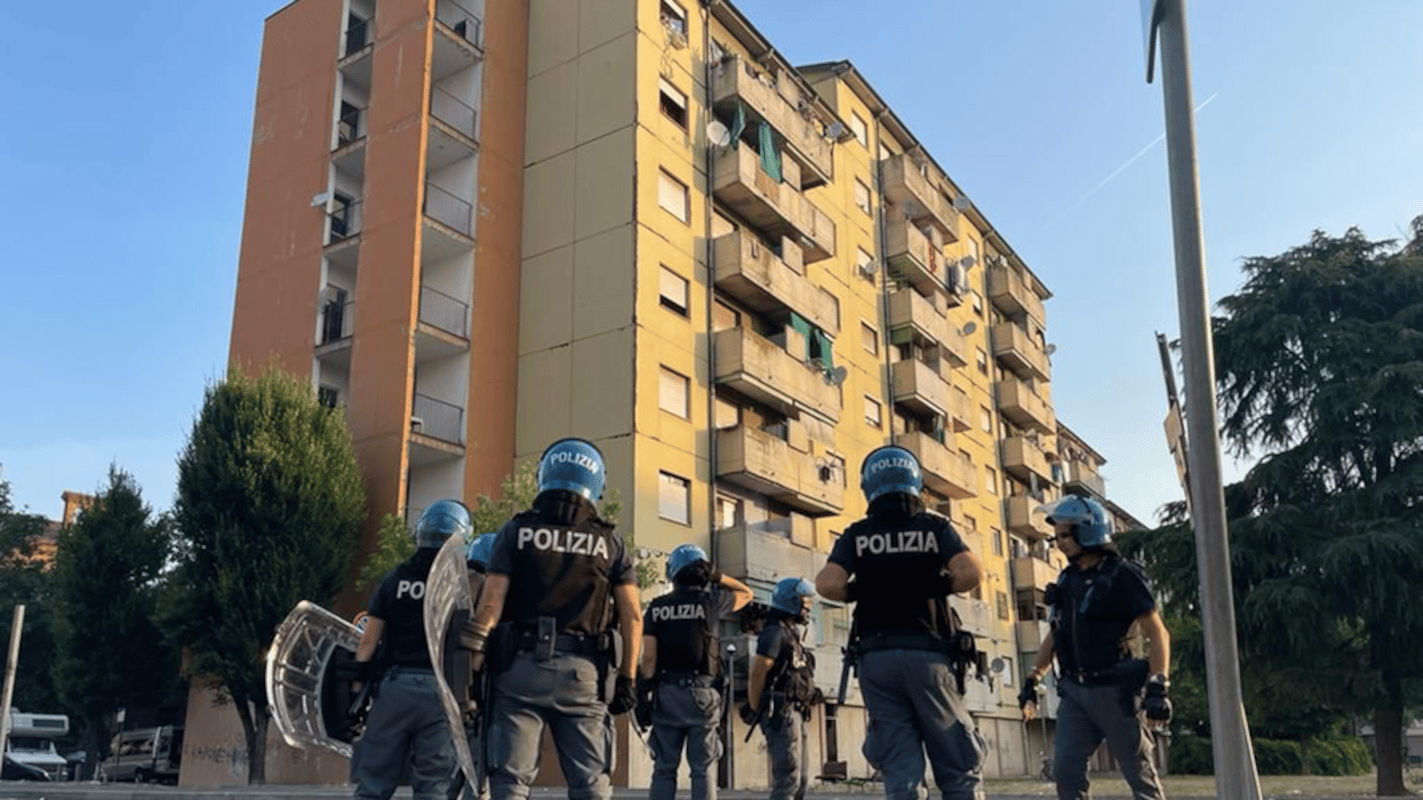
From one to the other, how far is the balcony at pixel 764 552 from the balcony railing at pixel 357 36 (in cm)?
1581

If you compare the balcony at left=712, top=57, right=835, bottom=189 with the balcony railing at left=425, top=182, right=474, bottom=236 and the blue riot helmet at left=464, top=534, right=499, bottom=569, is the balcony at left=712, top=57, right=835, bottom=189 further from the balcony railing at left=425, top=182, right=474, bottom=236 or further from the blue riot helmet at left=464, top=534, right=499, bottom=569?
the blue riot helmet at left=464, top=534, right=499, bottom=569

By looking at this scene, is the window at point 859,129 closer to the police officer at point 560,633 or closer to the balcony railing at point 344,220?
the balcony railing at point 344,220

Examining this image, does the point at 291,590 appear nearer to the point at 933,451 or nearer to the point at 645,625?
the point at 645,625

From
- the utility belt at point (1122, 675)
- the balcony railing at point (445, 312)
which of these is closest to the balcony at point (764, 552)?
the balcony railing at point (445, 312)

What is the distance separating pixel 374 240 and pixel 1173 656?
19528 millimetres

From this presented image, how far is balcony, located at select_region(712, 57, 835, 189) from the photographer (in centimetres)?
3192

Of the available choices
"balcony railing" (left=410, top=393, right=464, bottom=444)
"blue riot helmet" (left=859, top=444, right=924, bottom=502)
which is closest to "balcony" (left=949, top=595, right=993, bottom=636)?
"balcony railing" (left=410, top=393, right=464, bottom=444)

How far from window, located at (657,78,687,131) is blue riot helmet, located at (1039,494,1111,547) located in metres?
24.4

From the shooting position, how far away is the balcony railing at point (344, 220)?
29.8 metres

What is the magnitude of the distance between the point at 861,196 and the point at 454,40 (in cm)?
1587

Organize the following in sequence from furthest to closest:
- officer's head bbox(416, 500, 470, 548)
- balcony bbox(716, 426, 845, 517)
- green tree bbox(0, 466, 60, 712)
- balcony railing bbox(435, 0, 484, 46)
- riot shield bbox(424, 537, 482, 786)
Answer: green tree bbox(0, 466, 60, 712) < balcony railing bbox(435, 0, 484, 46) < balcony bbox(716, 426, 845, 517) < officer's head bbox(416, 500, 470, 548) < riot shield bbox(424, 537, 482, 786)

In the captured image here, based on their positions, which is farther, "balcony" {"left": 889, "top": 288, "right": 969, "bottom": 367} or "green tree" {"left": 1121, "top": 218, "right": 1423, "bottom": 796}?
"balcony" {"left": 889, "top": 288, "right": 969, "bottom": 367}

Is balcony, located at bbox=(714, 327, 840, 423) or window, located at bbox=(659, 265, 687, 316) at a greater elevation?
window, located at bbox=(659, 265, 687, 316)

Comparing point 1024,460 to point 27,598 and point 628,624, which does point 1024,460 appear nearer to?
point 27,598
